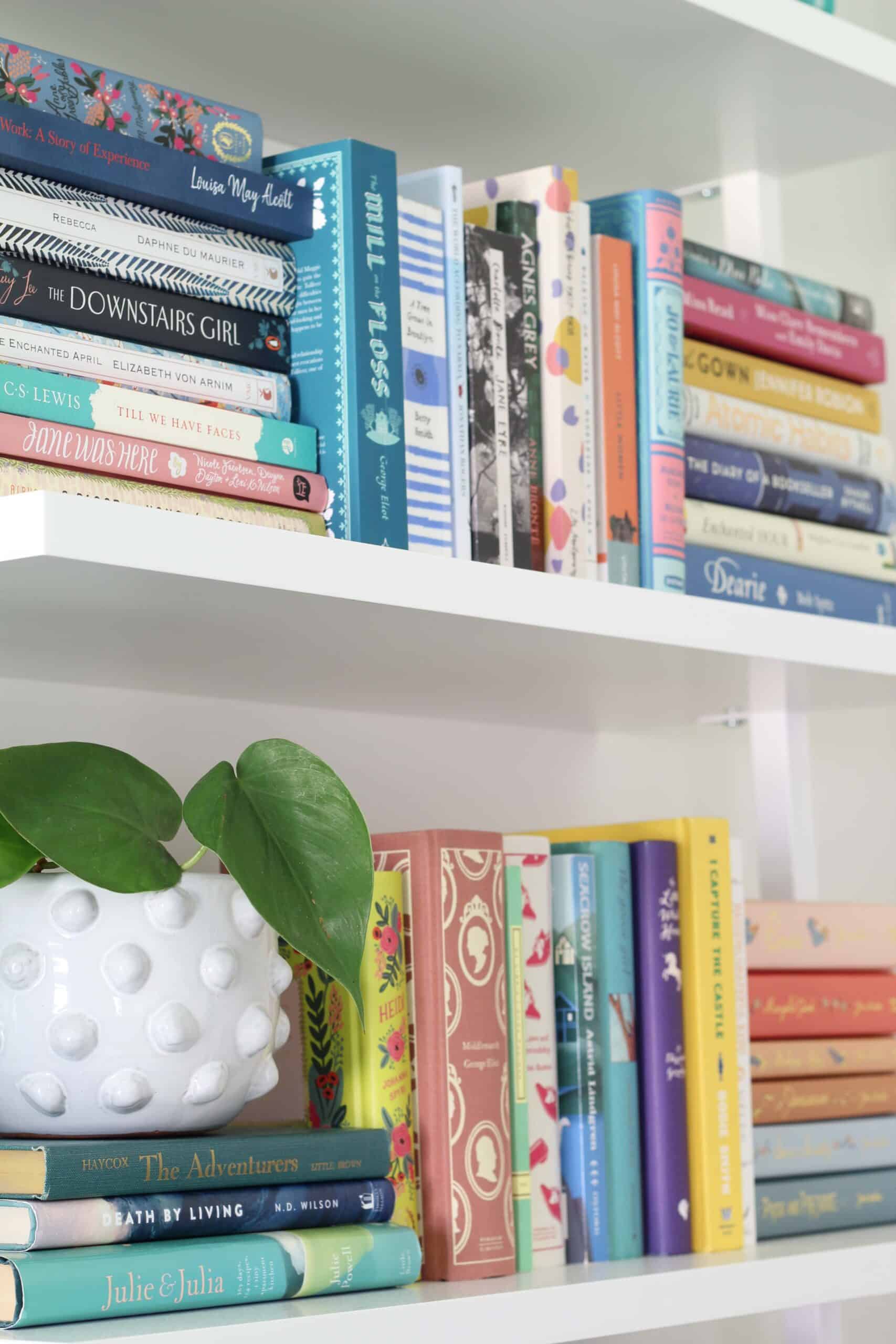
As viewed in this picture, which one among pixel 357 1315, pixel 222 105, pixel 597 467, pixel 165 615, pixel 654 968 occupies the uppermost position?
pixel 222 105

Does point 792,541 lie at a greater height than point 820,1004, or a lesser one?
greater

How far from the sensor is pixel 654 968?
40.4 inches

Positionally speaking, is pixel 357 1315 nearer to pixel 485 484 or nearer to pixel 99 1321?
→ pixel 99 1321

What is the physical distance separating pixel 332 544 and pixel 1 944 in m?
0.24

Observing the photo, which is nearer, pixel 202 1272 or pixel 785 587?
pixel 202 1272

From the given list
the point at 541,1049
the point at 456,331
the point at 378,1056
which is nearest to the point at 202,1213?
the point at 378,1056

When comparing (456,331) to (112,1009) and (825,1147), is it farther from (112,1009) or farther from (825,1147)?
(825,1147)

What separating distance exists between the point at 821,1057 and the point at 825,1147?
61 millimetres

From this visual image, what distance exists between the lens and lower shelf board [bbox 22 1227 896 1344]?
2.37 ft

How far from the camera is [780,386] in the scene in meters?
1.24

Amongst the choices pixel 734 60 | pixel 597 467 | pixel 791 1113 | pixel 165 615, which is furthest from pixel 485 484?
pixel 791 1113

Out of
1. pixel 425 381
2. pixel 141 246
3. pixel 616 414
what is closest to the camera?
pixel 141 246

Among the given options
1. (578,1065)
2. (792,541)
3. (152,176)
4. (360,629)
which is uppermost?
(152,176)

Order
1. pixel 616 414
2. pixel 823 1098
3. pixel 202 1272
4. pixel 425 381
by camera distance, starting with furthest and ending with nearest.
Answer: pixel 823 1098
pixel 616 414
pixel 425 381
pixel 202 1272
